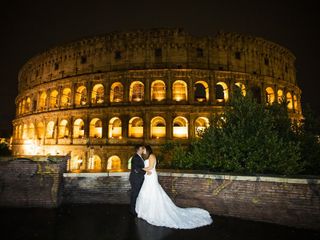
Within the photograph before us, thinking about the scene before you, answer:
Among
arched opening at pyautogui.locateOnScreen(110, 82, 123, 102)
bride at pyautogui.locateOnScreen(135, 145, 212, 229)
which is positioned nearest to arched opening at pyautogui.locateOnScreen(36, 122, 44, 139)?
arched opening at pyautogui.locateOnScreen(110, 82, 123, 102)

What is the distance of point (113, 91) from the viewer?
22.2 meters

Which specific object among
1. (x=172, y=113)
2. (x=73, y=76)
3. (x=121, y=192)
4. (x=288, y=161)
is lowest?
(x=121, y=192)

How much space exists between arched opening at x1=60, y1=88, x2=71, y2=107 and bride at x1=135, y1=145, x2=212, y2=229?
19926 millimetres

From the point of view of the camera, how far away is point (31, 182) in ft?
23.2

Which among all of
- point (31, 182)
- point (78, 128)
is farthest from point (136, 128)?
point (31, 182)

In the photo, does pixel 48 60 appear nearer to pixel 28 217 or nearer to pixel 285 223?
pixel 28 217

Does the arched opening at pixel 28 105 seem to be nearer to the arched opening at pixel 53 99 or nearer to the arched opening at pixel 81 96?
the arched opening at pixel 53 99

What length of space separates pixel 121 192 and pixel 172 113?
42.9 feet

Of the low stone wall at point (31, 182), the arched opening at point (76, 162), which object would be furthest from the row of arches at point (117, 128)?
the low stone wall at point (31, 182)

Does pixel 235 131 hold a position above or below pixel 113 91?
below

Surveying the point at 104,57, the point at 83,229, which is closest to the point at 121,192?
the point at 83,229

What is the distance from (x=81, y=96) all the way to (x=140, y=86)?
6.73 meters

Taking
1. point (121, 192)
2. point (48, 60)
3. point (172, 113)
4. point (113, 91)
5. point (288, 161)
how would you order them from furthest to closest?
point (48, 60), point (113, 91), point (172, 113), point (121, 192), point (288, 161)

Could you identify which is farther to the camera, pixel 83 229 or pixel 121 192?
pixel 121 192
